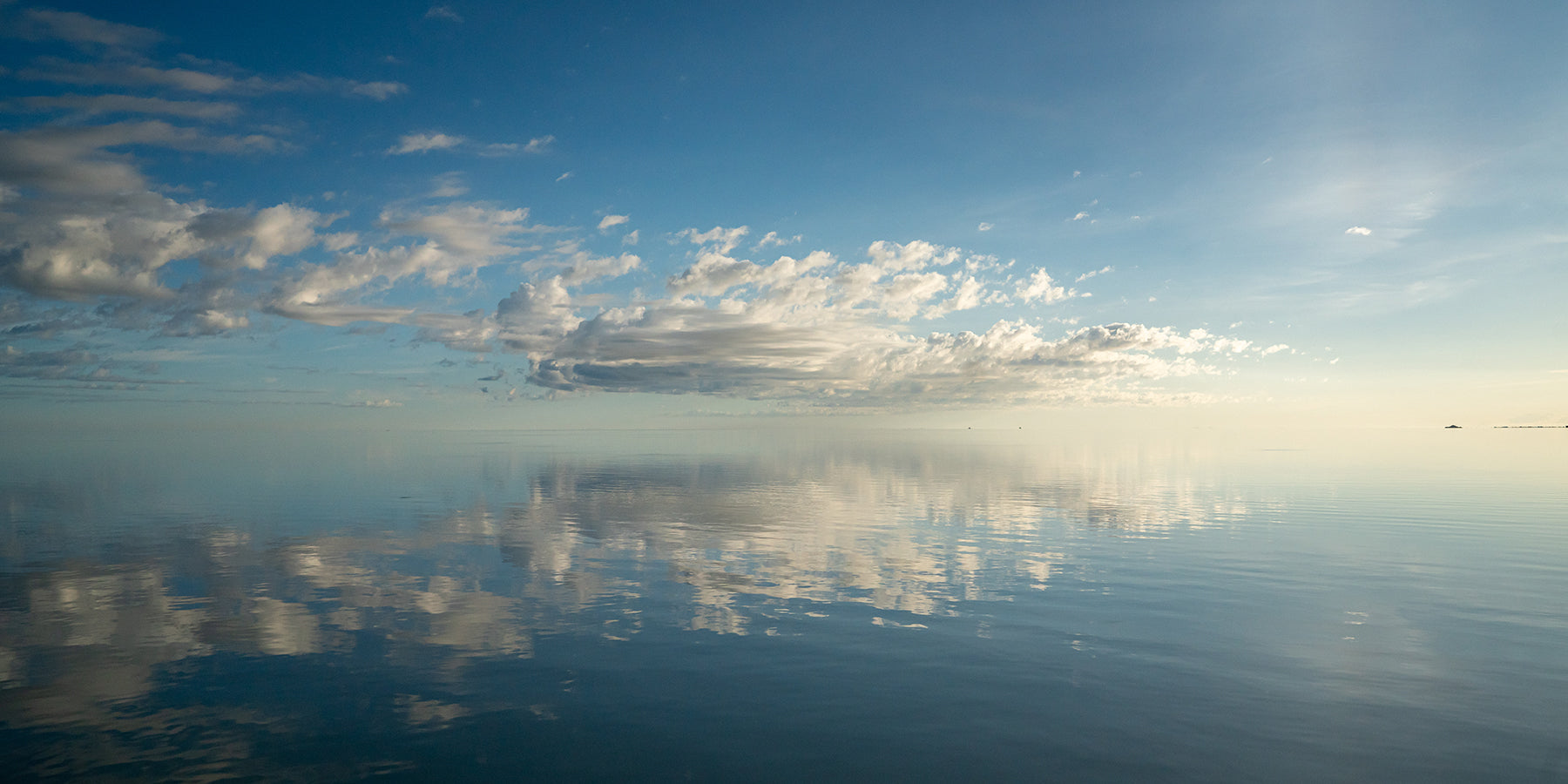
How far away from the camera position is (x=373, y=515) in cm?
5066

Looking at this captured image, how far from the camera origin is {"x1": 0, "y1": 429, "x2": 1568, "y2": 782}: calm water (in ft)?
48.4

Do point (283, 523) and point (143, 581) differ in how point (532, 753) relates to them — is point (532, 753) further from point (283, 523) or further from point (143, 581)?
point (283, 523)

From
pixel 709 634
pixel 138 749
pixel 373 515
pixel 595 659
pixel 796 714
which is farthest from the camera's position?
pixel 373 515

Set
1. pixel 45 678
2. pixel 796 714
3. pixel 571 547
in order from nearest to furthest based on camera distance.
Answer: pixel 796 714
pixel 45 678
pixel 571 547

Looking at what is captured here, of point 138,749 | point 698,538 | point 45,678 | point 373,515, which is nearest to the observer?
point 138,749

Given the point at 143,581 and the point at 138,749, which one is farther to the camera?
the point at 143,581

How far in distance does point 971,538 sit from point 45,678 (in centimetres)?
3637

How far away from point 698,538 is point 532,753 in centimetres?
2645

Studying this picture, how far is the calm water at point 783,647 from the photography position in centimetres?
1476

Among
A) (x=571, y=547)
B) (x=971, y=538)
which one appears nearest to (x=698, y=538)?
(x=571, y=547)

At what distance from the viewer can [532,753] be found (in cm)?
1470

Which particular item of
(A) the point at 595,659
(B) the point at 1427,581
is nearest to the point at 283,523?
(A) the point at 595,659

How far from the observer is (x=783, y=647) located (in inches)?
843

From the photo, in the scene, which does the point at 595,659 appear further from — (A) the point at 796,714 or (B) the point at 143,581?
(B) the point at 143,581
